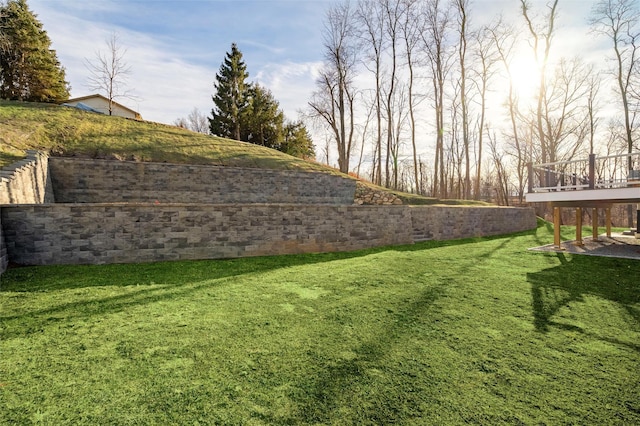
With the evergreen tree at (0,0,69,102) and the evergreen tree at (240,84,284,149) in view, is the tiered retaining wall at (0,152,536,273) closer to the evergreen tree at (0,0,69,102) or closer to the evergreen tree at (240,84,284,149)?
the evergreen tree at (240,84,284,149)

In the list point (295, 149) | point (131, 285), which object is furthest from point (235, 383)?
point (295, 149)

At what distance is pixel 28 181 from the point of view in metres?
6.89

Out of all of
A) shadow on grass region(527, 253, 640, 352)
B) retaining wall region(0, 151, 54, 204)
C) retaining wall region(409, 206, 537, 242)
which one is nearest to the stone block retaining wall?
retaining wall region(0, 151, 54, 204)

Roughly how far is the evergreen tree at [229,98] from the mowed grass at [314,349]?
63.0 ft

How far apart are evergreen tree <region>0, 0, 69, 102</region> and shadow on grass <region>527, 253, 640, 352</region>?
25369mm

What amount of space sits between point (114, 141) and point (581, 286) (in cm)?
1561

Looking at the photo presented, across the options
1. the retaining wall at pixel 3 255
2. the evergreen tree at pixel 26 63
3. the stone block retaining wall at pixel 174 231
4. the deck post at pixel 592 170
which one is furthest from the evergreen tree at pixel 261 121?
the deck post at pixel 592 170

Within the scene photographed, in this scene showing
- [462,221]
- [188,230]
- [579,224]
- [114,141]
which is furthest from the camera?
[114,141]

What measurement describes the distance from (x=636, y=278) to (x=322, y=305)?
18.2ft

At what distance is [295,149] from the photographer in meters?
22.8

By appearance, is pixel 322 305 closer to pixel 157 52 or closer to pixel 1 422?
pixel 1 422

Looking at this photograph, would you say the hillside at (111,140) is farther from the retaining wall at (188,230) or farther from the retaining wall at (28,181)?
the retaining wall at (188,230)

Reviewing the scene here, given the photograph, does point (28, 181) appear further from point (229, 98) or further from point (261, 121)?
point (229, 98)

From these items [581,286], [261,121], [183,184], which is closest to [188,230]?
[183,184]
